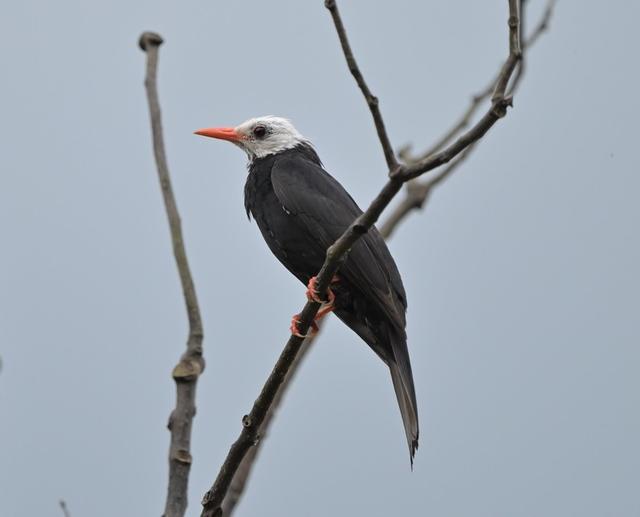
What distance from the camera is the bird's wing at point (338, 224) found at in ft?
17.3

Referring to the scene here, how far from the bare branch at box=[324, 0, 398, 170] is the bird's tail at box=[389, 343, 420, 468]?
2.01 metres

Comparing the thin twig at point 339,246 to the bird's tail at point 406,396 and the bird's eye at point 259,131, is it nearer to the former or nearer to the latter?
the bird's tail at point 406,396

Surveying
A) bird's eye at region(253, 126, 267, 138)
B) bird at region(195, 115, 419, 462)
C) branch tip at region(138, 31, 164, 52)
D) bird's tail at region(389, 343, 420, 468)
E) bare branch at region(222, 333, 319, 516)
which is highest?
bird's eye at region(253, 126, 267, 138)

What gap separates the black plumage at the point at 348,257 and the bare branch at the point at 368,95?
1.87 meters

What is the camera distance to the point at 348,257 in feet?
17.2

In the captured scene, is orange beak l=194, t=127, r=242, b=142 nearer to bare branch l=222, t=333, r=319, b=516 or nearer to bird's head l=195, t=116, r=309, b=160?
bird's head l=195, t=116, r=309, b=160

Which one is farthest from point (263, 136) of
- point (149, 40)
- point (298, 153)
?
point (149, 40)

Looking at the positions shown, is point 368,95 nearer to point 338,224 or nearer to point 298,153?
point 338,224

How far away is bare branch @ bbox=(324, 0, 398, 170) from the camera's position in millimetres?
3361

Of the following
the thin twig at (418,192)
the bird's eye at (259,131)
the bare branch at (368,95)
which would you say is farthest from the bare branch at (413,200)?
the bare branch at (368,95)

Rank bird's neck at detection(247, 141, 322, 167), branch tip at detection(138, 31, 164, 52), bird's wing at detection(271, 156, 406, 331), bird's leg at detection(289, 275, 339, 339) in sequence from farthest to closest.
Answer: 1. bird's neck at detection(247, 141, 322, 167)
2. branch tip at detection(138, 31, 164, 52)
3. bird's wing at detection(271, 156, 406, 331)
4. bird's leg at detection(289, 275, 339, 339)

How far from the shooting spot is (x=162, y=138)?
5371 mm

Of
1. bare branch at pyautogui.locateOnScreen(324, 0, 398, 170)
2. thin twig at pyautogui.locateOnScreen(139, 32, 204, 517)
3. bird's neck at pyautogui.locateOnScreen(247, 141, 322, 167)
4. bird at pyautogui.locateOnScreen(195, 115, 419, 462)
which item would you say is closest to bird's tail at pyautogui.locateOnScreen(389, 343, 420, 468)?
bird at pyautogui.locateOnScreen(195, 115, 419, 462)

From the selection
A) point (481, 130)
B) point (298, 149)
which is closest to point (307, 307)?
point (481, 130)
